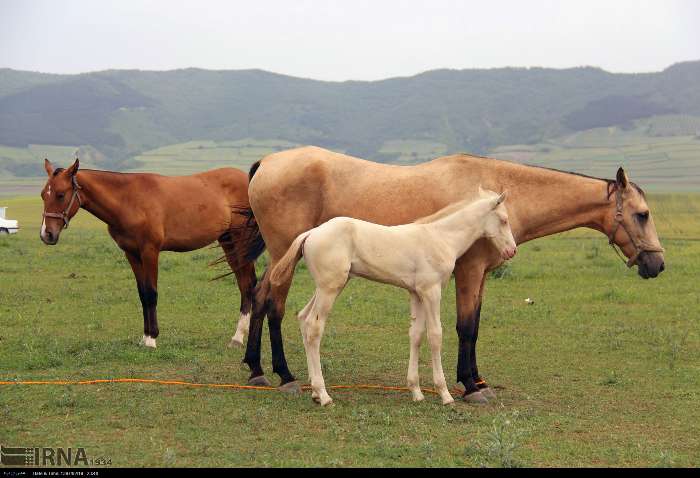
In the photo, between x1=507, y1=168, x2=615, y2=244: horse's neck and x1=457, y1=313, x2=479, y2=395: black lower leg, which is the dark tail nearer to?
x1=457, y1=313, x2=479, y2=395: black lower leg

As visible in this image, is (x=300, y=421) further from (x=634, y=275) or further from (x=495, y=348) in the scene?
(x=634, y=275)

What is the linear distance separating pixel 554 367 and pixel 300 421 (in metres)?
4.21

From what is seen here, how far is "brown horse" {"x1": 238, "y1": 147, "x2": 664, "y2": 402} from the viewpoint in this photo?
9.08 metres

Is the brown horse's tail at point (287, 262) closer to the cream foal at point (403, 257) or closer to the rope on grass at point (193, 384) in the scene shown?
the cream foal at point (403, 257)

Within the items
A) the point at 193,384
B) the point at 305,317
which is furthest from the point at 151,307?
the point at 305,317

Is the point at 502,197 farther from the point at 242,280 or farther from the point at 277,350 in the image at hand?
the point at 242,280

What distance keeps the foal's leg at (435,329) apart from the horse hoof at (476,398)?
33 centimetres

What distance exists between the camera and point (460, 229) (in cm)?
848

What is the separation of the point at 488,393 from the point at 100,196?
554 centimetres

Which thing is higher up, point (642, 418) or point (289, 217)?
point (289, 217)

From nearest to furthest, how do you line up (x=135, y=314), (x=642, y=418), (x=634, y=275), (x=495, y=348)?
(x=642, y=418) → (x=495, y=348) → (x=135, y=314) → (x=634, y=275)

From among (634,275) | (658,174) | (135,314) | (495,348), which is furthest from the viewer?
(658,174)

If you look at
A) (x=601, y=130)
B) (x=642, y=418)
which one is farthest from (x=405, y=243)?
(x=601, y=130)

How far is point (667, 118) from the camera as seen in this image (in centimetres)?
19725
